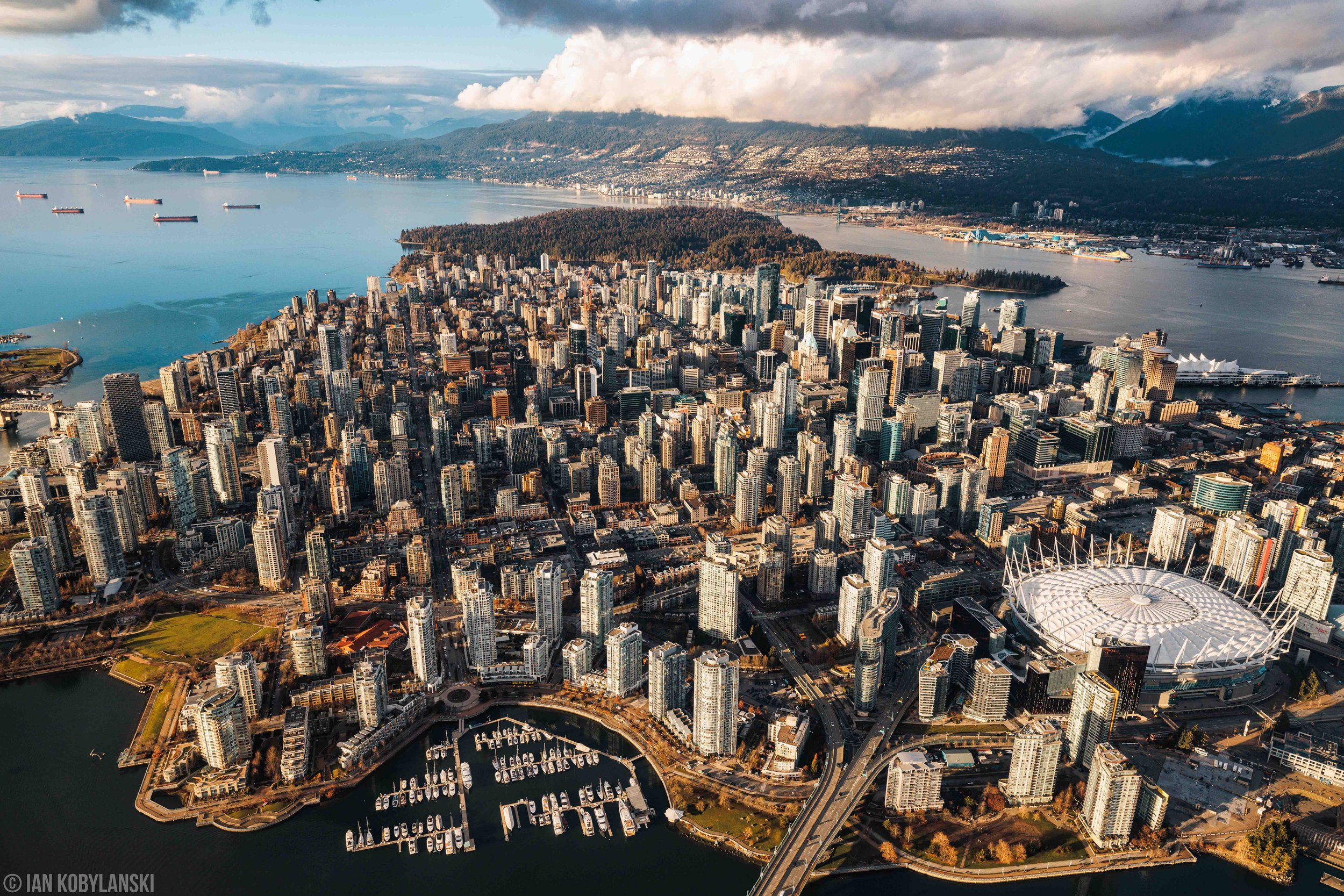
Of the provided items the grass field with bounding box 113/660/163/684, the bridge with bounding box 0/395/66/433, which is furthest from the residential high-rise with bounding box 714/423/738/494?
the bridge with bounding box 0/395/66/433

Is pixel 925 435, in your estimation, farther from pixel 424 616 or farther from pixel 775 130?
pixel 775 130

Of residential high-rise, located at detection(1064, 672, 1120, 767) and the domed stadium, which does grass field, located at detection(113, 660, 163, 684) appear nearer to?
residential high-rise, located at detection(1064, 672, 1120, 767)

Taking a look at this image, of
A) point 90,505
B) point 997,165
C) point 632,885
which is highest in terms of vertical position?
point 997,165

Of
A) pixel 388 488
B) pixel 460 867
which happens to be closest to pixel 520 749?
pixel 460 867

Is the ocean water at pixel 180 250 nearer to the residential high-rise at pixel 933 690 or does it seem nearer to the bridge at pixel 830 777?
the bridge at pixel 830 777

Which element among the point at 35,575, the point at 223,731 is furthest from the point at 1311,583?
the point at 35,575

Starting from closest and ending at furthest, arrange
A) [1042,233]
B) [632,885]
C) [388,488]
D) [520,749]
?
1. [632,885]
2. [520,749]
3. [388,488]
4. [1042,233]

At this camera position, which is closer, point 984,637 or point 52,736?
point 52,736

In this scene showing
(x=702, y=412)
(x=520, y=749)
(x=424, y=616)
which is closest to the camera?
(x=520, y=749)
